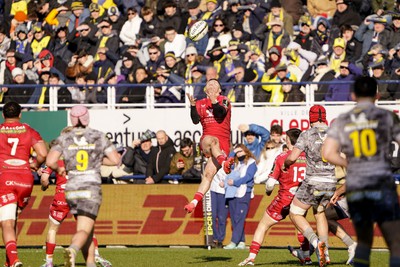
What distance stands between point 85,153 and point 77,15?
17634 millimetres

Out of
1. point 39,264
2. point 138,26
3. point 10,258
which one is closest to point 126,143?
point 138,26

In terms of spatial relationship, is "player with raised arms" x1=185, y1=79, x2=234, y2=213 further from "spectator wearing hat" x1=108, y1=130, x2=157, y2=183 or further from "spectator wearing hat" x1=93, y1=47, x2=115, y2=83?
"spectator wearing hat" x1=93, y1=47, x2=115, y2=83

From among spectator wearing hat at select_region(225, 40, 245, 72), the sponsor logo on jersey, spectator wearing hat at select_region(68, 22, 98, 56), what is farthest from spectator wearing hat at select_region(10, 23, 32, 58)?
the sponsor logo on jersey

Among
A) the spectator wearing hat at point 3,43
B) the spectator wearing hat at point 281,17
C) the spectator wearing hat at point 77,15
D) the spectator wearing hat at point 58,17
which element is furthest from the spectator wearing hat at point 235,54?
the spectator wearing hat at point 3,43

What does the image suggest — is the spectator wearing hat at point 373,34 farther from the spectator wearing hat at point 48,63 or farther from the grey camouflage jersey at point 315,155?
the grey camouflage jersey at point 315,155

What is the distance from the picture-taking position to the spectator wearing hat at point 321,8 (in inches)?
1184

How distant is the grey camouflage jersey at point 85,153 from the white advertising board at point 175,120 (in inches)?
449

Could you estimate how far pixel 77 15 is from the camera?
31969 millimetres

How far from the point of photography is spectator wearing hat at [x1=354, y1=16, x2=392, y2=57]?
27.0m

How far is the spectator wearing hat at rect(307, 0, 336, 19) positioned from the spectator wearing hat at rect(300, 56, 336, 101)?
3099 mm

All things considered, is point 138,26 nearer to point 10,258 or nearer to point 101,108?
point 101,108

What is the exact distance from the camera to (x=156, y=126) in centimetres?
2667

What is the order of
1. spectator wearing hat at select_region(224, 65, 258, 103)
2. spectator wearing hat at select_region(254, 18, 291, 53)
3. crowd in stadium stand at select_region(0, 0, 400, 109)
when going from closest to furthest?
spectator wearing hat at select_region(224, 65, 258, 103)
crowd in stadium stand at select_region(0, 0, 400, 109)
spectator wearing hat at select_region(254, 18, 291, 53)

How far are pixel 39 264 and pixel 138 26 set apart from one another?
1133 centimetres
